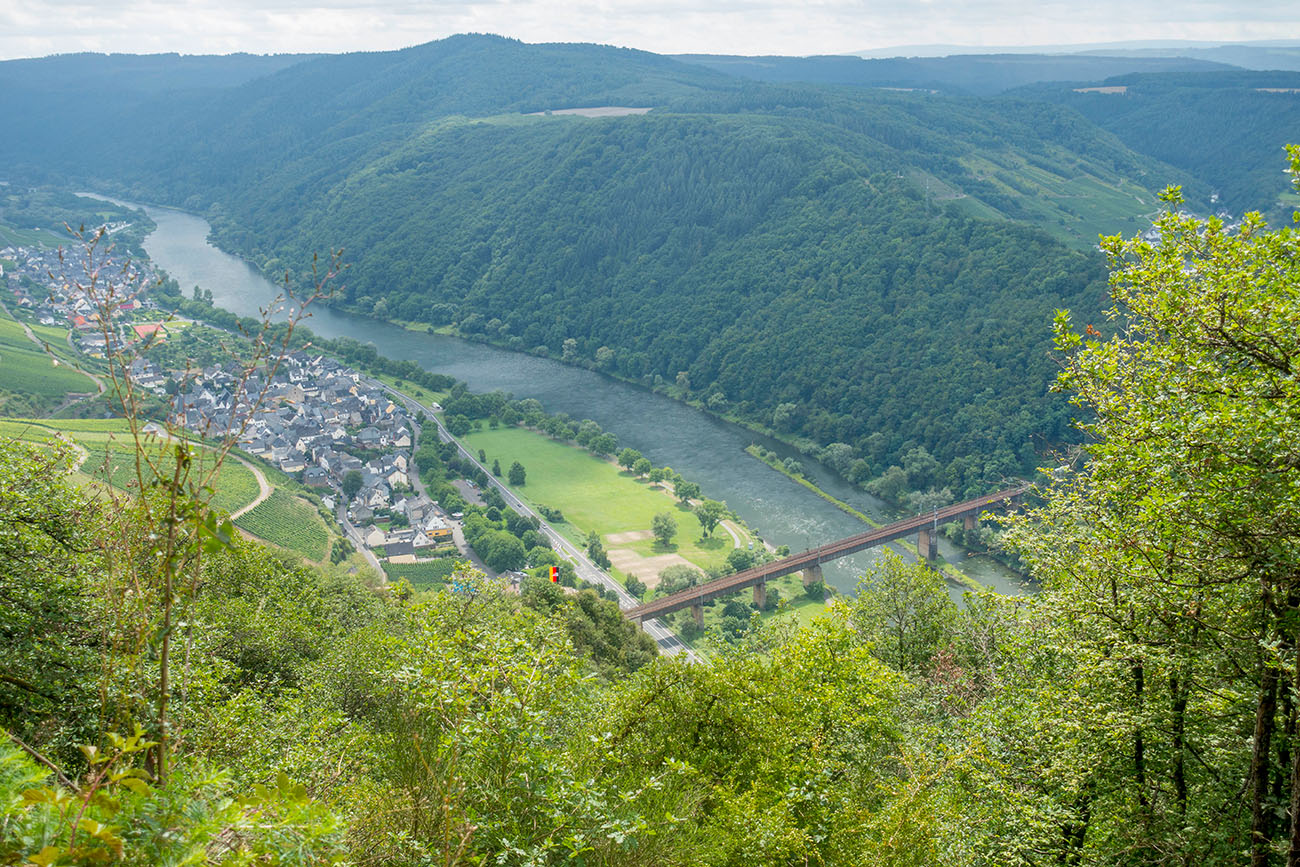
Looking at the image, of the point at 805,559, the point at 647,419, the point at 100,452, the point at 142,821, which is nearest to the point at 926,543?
the point at 805,559

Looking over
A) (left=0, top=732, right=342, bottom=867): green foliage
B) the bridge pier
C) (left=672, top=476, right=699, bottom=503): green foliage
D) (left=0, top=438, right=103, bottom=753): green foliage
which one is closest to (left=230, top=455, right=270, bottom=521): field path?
(left=672, top=476, right=699, bottom=503): green foliage

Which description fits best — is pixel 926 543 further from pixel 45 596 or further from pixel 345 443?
pixel 45 596

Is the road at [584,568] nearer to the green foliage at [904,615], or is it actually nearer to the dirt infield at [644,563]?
the dirt infield at [644,563]

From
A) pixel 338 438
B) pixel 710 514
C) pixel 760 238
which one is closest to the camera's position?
pixel 710 514

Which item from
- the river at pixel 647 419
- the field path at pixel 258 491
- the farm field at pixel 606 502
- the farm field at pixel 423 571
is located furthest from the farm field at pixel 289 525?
the farm field at pixel 606 502

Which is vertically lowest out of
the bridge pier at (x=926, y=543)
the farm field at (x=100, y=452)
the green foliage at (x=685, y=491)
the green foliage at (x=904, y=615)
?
the bridge pier at (x=926, y=543)

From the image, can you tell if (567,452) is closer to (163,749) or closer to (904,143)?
(163,749)
